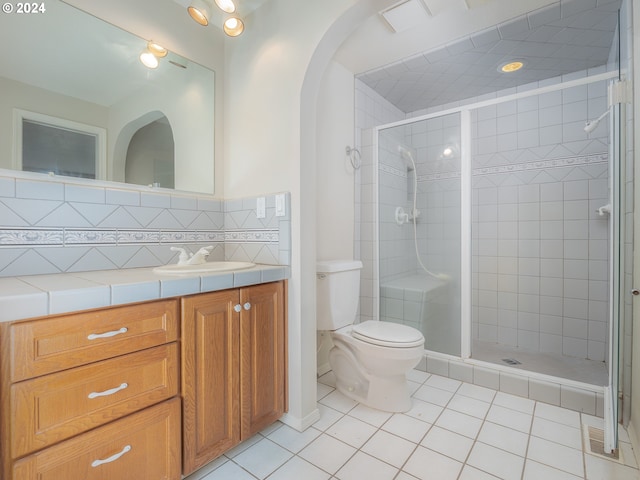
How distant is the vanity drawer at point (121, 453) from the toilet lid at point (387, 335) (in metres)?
1.03

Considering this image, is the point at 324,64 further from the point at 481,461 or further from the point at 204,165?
the point at 481,461

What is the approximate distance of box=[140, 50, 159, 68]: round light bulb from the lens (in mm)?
1620

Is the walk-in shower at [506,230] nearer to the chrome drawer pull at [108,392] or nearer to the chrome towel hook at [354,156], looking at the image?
the chrome towel hook at [354,156]

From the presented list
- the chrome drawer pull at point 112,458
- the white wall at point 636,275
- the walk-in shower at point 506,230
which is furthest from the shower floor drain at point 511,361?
the chrome drawer pull at point 112,458

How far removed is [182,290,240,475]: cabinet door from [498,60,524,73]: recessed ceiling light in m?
2.57

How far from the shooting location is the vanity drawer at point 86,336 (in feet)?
2.66

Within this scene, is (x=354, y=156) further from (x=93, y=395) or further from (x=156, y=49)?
(x=93, y=395)

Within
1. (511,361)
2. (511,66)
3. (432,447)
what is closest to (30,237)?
(432,447)

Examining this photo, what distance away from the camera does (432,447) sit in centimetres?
143

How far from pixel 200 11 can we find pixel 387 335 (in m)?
2.04

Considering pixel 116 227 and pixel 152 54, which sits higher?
pixel 152 54

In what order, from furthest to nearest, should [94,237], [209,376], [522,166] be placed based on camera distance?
[522,166], [94,237], [209,376]

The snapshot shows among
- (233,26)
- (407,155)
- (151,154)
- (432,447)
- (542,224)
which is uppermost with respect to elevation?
(233,26)

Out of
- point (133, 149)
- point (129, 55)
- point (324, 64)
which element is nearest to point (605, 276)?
point (324, 64)
